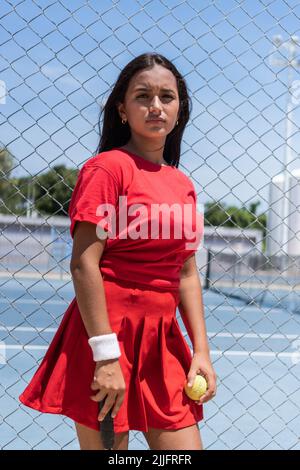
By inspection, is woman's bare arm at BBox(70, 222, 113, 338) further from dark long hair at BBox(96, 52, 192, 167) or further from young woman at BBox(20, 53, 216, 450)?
dark long hair at BBox(96, 52, 192, 167)

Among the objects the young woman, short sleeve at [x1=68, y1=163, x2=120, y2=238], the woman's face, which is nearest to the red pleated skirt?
the young woman

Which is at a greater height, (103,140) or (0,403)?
(103,140)

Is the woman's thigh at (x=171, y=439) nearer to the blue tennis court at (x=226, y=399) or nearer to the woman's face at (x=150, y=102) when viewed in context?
the woman's face at (x=150, y=102)

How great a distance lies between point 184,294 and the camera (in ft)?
8.02

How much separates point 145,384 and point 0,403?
3.07m

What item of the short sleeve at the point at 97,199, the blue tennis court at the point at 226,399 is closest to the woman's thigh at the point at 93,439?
the short sleeve at the point at 97,199

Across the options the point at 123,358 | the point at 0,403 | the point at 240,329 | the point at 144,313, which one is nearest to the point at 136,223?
the point at 144,313

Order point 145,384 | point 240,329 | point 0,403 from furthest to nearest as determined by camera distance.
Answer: point 240,329, point 0,403, point 145,384

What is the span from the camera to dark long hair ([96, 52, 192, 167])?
234cm

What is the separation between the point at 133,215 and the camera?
2154 millimetres

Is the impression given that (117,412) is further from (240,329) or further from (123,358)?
(240,329)

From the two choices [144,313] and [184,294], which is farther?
[184,294]

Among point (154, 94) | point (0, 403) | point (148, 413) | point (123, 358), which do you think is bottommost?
point (0, 403)

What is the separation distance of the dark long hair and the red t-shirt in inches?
6.4
